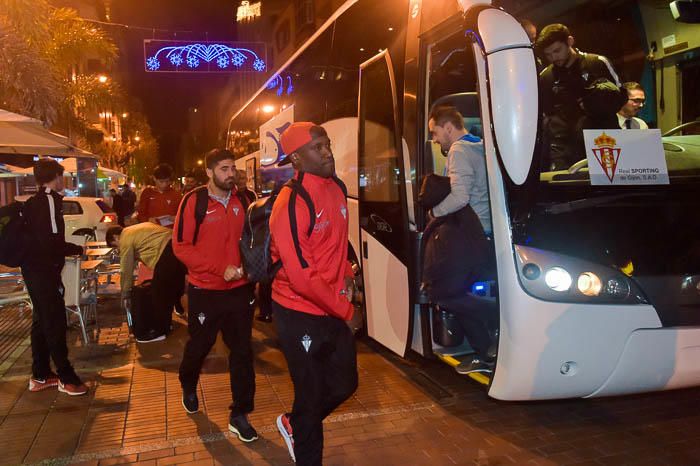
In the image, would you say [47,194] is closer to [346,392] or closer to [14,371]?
[14,371]

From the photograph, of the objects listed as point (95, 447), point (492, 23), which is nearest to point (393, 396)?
point (95, 447)

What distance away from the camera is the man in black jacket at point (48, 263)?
16.1 feet

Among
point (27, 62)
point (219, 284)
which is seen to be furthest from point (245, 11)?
point (219, 284)

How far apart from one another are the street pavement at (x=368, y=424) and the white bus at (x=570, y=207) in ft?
1.47

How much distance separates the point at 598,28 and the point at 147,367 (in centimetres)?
527

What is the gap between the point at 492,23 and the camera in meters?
3.64

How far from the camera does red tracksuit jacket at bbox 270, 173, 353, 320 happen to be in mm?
2986

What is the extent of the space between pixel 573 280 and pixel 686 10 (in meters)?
2.17

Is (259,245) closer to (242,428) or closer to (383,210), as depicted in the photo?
(242,428)

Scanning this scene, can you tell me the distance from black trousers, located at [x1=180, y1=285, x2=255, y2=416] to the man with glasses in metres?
3.10

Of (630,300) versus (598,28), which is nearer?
(630,300)

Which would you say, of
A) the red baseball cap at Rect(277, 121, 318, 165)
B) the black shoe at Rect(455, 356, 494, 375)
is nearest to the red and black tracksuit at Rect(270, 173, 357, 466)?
the red baseball cap at Rect(277, 121, 318, 165)

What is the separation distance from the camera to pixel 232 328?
14.3ft

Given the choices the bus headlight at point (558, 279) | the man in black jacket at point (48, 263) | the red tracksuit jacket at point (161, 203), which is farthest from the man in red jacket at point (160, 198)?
the bus headlight at point (558, 279)
